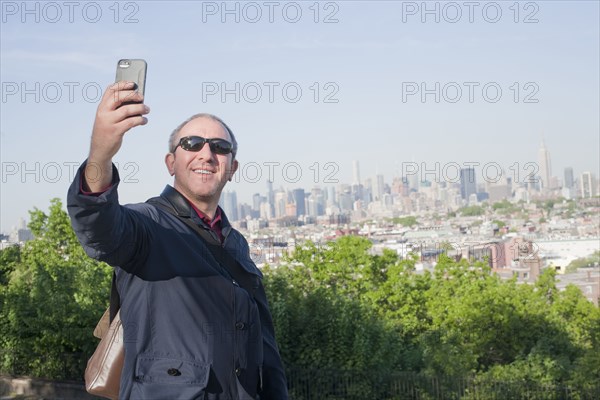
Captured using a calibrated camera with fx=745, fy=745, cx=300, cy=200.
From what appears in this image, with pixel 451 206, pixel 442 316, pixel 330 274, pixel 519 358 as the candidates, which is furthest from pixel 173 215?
pixel 451 206

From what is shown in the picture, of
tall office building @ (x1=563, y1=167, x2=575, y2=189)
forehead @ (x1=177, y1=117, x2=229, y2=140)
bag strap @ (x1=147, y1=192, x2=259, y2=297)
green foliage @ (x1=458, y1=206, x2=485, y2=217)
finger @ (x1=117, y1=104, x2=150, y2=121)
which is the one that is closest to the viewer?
finger @ (x1=117, y1=104, x2=150, y2=121)

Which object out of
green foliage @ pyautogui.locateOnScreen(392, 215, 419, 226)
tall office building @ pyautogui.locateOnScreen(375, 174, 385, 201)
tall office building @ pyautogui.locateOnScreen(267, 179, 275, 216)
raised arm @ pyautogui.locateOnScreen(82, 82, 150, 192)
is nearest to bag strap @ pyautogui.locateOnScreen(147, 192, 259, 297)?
raised arm @ pyautogui.locateOnScreen(82, 82, 150, 192)

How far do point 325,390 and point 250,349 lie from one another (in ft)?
32.6

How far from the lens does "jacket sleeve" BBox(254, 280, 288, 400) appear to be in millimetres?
2180

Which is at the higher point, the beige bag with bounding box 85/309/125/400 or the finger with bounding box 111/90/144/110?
the finger with bounding box 111/90/144/110

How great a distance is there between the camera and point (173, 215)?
6.68ft

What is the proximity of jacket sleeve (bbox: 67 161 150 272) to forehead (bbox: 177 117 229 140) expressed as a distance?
387 millimetres

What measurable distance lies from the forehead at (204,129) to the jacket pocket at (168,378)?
0.66 metres

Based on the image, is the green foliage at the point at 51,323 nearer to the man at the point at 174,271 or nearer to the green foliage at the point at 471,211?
the man at the point at 174,271

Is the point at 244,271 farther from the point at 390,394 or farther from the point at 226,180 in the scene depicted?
the point at 390,394

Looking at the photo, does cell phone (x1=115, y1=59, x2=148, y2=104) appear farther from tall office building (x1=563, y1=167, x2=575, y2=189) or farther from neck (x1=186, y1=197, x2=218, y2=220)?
tall office building (x1=563, y1=167, x2=575, y2=189)

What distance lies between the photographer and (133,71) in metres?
1.67

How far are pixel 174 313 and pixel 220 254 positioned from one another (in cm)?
25

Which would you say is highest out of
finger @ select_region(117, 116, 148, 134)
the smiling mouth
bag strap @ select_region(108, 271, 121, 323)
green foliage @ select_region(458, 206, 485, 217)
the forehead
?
the forehead
